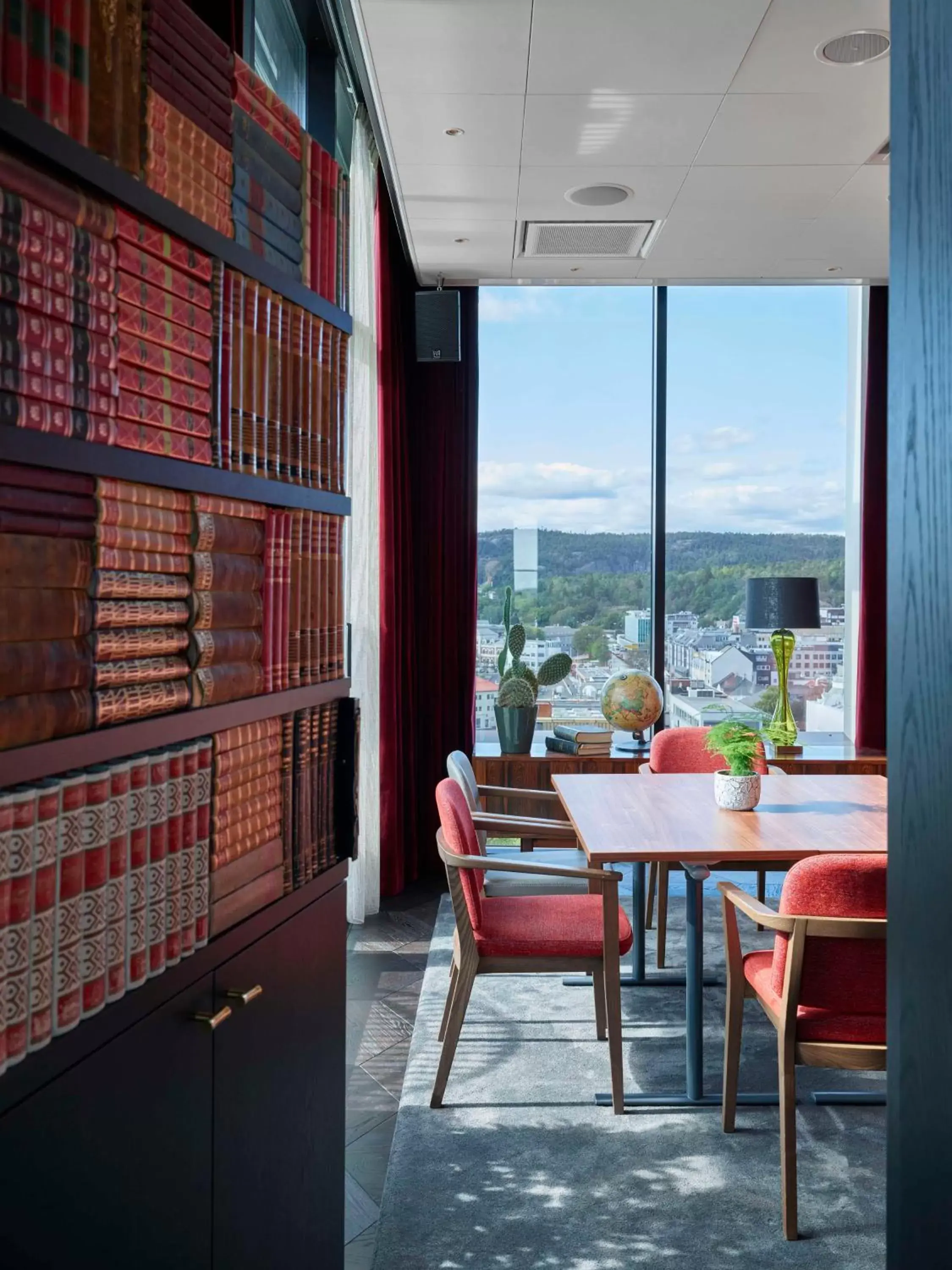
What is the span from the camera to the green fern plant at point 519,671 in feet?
17.2

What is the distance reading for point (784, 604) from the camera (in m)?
5.06

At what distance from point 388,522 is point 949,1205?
448 centimetres

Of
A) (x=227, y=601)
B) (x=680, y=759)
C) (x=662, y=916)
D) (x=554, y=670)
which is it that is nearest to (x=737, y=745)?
(x=662, y=916)

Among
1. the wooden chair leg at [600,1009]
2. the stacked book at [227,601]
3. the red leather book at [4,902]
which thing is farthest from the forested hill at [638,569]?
the red leather book at [4,902]

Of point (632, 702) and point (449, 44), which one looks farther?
point (632, 702)

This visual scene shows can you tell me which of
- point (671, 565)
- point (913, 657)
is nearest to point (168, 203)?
point (913, 657)

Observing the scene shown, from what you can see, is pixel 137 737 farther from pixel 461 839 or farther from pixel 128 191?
pixel 461 839

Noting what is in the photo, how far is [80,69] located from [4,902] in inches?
32.9

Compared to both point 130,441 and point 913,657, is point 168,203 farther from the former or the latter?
point 913,657

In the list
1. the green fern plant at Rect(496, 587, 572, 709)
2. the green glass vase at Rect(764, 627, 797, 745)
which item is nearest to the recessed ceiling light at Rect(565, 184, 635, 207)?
the green fern plant at Rect(496, 587, 572, 709)

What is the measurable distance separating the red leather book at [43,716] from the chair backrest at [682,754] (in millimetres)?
3534

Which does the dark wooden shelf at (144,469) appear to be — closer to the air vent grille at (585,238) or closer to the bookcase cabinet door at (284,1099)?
the bookcase cabinet door at (284,1099)

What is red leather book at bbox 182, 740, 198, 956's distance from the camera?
1276 mm

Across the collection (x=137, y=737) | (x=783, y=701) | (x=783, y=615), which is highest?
(x=783, y=615)
